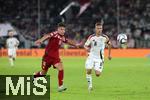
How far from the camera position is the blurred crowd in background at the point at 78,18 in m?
49.8

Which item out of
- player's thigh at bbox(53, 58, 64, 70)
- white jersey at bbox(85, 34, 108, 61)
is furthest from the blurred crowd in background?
player's thigh at bbox(53, 58, 64, 70)

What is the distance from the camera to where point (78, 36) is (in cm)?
4988

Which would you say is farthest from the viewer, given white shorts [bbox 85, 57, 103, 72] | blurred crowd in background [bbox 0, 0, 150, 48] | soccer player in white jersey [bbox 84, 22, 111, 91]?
blurred crowd in background [bbox 0, 0, 150, 48]

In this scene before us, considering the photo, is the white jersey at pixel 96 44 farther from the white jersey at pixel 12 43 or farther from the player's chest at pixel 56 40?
the white jersey at pixel 12 43

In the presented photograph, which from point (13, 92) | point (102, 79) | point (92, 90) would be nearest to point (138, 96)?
point (92, 90)

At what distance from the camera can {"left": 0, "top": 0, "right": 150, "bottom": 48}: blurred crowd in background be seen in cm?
4981

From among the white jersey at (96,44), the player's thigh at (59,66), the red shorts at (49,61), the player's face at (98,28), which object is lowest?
the player's thigh at (59,66)

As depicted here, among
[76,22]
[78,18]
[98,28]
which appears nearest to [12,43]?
[76,22]

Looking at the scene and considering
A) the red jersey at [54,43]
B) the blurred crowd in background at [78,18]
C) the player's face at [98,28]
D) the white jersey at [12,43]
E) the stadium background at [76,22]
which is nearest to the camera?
the player's face at [98,28]

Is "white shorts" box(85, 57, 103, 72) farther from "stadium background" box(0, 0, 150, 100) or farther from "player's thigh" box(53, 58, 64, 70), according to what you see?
"stadium background" box(0, 0, 150, 100)

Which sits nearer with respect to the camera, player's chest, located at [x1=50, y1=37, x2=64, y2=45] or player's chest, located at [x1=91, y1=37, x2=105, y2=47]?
player's chest, located at [x1=50, y1=37, x2=64, y2=45]

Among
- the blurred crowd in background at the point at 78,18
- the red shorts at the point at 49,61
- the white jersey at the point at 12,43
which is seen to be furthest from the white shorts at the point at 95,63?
the blurred crowd in background at the point at 78,18

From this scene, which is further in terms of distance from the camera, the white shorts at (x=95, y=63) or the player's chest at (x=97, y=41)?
the player's chest at (x=97, y=41)

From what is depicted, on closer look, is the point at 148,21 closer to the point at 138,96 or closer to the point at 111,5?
the point at 111,5
